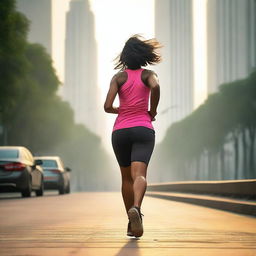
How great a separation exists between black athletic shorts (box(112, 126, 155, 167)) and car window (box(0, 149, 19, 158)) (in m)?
13.5

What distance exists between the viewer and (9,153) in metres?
20.9

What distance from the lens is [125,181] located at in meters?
7.71

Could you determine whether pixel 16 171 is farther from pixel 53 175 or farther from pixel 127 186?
pixel 127 186

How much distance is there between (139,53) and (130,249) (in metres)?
2.24

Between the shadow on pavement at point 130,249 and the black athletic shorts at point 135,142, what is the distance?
885mm

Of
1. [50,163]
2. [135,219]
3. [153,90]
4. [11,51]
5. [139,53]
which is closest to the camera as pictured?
[135,219]

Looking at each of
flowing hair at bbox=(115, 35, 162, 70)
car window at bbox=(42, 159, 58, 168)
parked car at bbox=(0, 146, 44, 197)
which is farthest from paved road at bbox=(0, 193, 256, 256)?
car window at bbox=(42, 159, 58, 168)

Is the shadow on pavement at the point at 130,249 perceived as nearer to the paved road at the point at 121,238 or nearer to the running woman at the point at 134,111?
the paved road at the point at 121,238

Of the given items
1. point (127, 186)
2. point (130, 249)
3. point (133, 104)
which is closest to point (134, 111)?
point (133, 104)

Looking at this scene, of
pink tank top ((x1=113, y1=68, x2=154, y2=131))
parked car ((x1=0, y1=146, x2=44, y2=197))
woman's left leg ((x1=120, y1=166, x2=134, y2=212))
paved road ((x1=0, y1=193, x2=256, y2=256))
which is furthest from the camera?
parked car ((x1=0, y1=146, x2=44, y2=197))

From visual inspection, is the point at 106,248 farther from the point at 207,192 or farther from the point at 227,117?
the point at 227,117

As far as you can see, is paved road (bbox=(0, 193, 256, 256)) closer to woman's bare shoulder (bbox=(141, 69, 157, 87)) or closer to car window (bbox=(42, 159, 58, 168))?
woman's bare shoulder (bbox=(141, 69, 157, 87))

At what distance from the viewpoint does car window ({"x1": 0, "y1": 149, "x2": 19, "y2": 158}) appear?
68.0 feet

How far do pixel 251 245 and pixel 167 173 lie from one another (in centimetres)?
14282
